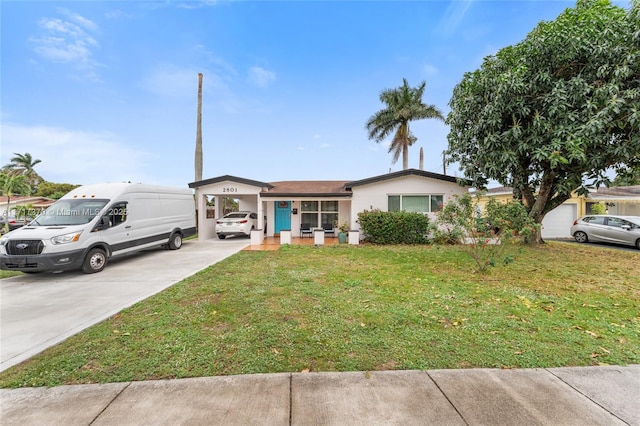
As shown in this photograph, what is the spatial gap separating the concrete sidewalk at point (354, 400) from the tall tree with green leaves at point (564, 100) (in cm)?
784

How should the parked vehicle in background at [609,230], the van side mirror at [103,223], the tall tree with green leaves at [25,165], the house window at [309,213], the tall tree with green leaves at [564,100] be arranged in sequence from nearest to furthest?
the van side mirror at [103,223] → the tall tree with green leaves at [564,100] → the parked vehicle in background at [609,230] → the house window at [309,213] → the tall tree with green leaves at [25,165]

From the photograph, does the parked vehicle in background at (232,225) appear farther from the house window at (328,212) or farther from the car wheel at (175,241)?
the house window at (328,212)

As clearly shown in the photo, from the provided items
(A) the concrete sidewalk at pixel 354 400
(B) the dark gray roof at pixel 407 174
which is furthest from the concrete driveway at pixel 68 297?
(B) the dark gray roof at pixel 407 174

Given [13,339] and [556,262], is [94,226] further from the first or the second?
[556,262]

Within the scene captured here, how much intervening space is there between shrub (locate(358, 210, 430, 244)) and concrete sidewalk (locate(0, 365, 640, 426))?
8772 millimetres

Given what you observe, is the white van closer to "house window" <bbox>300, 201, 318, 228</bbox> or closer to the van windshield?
the van windshield

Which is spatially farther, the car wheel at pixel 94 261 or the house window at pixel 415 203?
the house window at pixel 415 203

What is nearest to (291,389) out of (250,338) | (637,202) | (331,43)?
(250,338)

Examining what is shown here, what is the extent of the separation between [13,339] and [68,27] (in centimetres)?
1067

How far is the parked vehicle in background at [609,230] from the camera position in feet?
36.7

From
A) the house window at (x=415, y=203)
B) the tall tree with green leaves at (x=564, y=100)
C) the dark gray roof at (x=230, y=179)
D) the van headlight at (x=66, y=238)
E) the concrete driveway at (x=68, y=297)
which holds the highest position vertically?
the tall tree with green leaves at (x=564, y=100)

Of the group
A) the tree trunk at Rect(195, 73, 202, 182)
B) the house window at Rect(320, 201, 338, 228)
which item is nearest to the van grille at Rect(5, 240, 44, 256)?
the house window at Rect(320, 201, 338, 228)

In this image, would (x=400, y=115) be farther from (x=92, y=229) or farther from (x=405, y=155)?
(x=92, y=229)

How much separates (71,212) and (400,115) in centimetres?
1871
